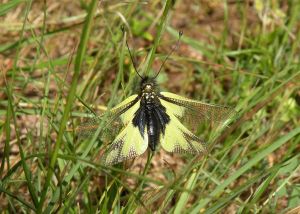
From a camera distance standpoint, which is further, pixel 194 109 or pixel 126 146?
pixel 194 109

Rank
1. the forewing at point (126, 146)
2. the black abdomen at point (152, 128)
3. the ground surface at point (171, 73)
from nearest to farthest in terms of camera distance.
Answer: the forewing at point (126, 146) → the black abdomen at point (152, 128) → the ground surface at point (171, 73)

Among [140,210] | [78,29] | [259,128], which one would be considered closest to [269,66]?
[259,128]

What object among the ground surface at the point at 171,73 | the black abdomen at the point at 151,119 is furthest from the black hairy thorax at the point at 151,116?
the ground surface at the point at 171,73

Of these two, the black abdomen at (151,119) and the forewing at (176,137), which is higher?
the black abdomen at (151,119)

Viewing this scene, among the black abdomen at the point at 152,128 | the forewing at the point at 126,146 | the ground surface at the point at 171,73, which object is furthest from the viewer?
the ground surface at the point at 171,73

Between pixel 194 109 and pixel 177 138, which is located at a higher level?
pixel 194 109

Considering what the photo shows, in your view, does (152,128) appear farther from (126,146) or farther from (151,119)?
(126,146)

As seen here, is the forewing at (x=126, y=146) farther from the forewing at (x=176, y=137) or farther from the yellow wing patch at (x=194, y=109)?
the yellow wing patch at (x=194, y=109)

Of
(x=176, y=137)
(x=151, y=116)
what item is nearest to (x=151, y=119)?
(x=151, y=116)
